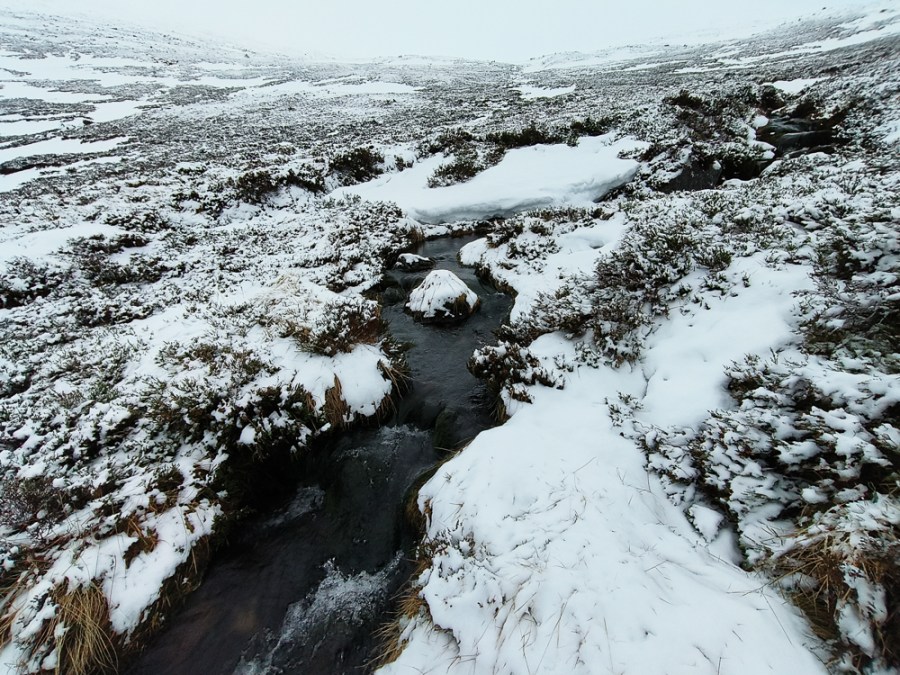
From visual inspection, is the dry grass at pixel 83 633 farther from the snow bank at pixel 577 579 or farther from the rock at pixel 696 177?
the rock at pixel 696 177

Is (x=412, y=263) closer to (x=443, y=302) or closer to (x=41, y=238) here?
(x=443, y=302)

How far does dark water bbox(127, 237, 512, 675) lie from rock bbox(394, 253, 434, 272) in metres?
4.54

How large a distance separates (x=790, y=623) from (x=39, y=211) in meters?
19.7

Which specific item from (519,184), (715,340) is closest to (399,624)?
(715,340)

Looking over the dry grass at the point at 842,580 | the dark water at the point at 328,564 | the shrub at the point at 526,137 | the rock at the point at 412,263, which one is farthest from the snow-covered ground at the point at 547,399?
the shrub at the point at 526,137

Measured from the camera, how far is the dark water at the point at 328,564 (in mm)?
4016

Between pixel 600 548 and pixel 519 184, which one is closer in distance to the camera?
pixel 600 548

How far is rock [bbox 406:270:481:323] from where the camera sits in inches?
340

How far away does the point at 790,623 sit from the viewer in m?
2.71

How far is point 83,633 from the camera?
12.2 feet

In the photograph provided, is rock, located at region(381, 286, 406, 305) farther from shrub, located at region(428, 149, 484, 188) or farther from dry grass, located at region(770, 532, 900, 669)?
dry grass, located at region(770, 532, 900, 669)

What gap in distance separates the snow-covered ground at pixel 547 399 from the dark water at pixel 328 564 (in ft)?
0.79

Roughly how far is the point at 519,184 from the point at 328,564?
13.2m

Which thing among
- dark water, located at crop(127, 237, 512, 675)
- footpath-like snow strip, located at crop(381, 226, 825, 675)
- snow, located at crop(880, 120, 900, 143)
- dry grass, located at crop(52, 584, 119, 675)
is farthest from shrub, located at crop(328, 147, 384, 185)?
snow, located at crop(880, 120, 900, 143)
